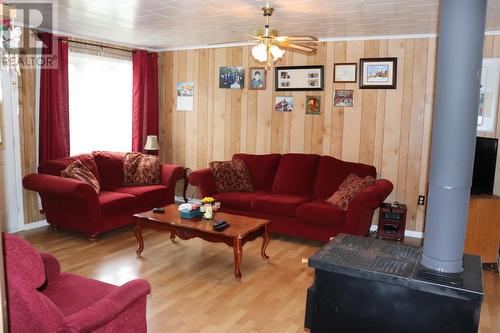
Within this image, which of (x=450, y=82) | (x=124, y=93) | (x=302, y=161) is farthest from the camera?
(x=124, y=93)

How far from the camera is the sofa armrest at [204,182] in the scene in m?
5.03

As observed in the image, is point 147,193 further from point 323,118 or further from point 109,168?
point 323,118

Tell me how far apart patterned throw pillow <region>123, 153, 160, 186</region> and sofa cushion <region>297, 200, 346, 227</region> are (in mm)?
2076

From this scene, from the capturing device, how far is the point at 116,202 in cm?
466

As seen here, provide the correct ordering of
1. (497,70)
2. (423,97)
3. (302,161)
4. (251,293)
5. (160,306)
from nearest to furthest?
(160,306)
(251,293)
(497,70)
(423,97)
(302,161)

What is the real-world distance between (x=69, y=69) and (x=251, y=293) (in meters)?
3.81

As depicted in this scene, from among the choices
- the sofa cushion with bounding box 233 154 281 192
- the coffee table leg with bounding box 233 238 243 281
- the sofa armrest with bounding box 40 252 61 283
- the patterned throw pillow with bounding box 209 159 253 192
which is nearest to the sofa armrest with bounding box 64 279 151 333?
the sofa armrest with bounding box 40 252 61 283

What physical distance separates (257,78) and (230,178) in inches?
57.2

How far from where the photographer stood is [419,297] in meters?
1.66

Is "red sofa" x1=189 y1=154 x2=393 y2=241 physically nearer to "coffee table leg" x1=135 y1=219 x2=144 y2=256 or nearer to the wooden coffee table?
the wooden coffee table

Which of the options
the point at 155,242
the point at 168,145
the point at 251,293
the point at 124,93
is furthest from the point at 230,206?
the point at 124,93

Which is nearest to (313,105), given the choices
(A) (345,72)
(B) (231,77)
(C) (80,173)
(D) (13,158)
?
(A) (345,72)

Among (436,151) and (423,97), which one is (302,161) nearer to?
(423,97)

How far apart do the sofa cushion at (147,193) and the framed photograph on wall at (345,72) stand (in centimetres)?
259
